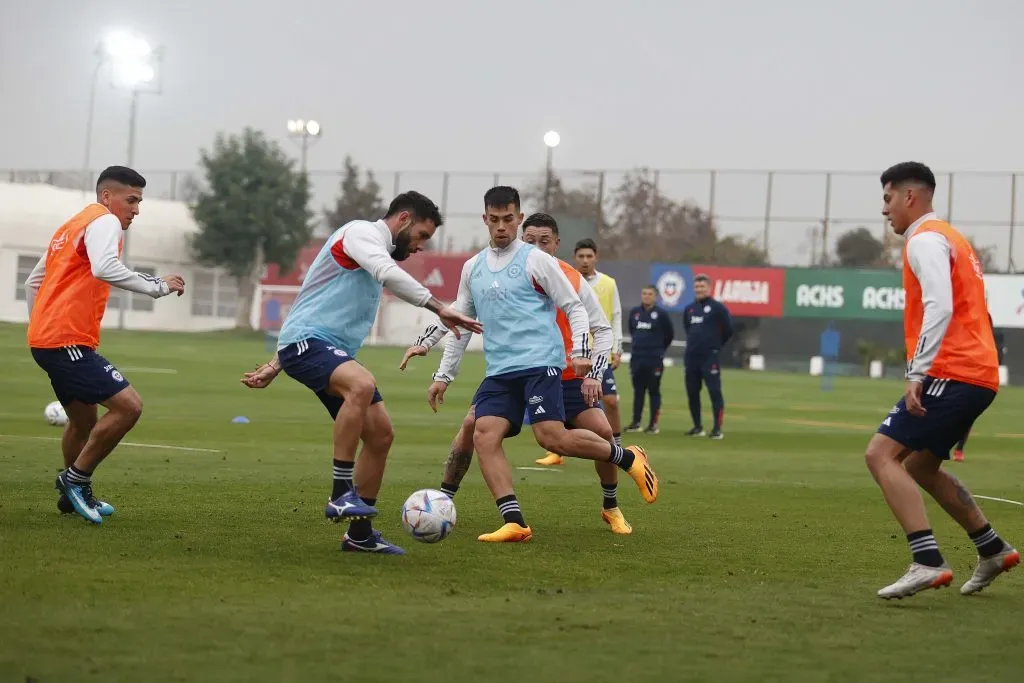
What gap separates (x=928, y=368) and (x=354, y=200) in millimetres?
67050

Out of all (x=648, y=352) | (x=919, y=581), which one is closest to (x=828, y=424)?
(x=648, y=352)

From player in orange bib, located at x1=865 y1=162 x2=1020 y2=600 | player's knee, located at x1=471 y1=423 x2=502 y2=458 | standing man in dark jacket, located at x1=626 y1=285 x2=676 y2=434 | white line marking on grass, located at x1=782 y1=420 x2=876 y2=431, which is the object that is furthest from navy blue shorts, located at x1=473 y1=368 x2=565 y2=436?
white line marking on grass, located at x1=782 y1=420 x2=876 y2=431

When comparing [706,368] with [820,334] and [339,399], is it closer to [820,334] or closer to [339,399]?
[339,399]

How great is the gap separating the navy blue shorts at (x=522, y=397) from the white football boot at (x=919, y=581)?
2.59 metres

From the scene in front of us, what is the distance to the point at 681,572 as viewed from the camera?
25.4 ft

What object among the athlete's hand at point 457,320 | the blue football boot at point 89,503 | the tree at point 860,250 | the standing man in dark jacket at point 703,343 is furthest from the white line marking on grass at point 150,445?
the tree at point 860,250

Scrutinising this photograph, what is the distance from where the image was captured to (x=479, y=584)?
710 cm

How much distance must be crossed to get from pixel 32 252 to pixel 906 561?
6181 cm

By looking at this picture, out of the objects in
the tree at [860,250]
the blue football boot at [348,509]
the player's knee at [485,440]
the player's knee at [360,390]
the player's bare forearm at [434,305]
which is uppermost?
the tree at [860,250]

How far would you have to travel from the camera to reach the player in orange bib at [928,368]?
6.74 metres

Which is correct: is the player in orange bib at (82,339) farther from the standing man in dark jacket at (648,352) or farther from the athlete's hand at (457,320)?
the standing man in dark jacket at (648,352)

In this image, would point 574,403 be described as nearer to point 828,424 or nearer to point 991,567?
point 991,567

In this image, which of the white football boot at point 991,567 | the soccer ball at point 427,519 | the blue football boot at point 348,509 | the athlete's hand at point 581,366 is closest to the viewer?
the white football boot at point 991,567

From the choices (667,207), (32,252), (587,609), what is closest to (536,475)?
(587,609)
